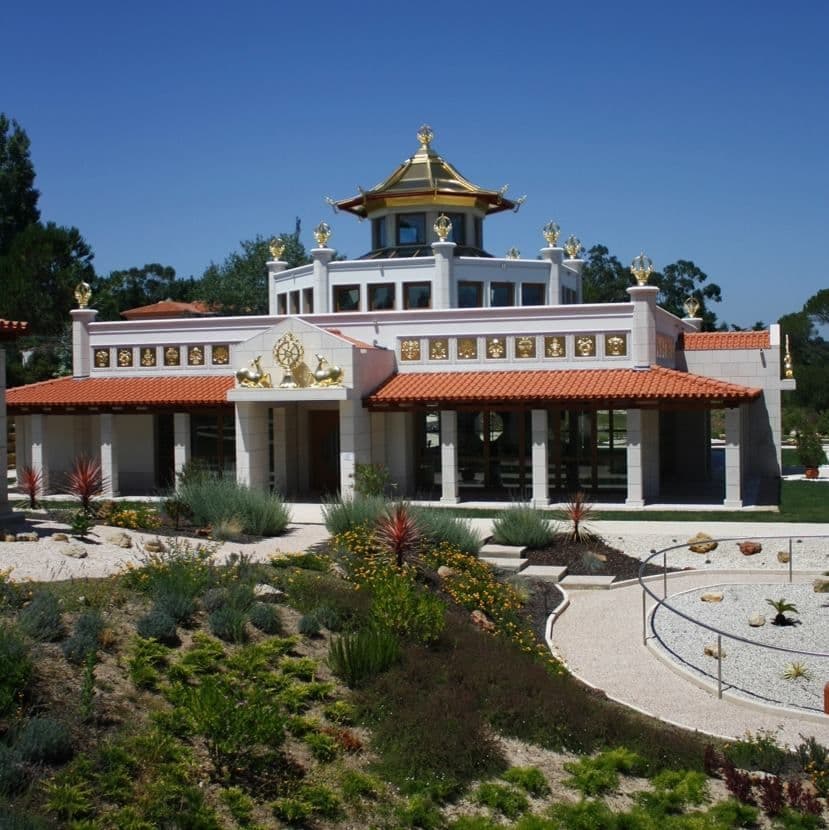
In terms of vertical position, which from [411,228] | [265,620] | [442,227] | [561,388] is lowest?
[265,620]

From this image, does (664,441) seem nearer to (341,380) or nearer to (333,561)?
(341,380)

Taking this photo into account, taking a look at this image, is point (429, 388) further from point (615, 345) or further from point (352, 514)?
point (352, 514)

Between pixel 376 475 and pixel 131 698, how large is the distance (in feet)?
59.3

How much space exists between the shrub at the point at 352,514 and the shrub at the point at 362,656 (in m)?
8.14

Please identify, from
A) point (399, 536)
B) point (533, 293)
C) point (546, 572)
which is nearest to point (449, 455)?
point (533, 293)

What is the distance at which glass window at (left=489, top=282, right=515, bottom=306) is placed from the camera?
3662 cm

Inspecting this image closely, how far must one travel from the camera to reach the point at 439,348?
33000mm

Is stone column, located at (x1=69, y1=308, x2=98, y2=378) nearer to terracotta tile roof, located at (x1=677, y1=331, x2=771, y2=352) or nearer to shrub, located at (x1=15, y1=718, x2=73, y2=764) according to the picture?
terracotta tile roof, located at (x1=677, y1=331, x2=771, y2=352)

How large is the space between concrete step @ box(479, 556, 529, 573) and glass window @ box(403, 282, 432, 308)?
50.9 ft

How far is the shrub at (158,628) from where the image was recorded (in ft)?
41.6

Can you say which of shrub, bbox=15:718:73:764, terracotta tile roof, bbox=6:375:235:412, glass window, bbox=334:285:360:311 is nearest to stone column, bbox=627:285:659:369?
glass window, bbox=334:285:360:311

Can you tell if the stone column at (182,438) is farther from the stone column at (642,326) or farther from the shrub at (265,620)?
the shrub at (265,620)

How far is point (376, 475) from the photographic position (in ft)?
95.4

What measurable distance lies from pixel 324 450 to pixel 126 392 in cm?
634
